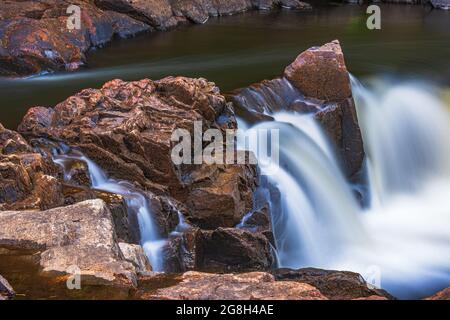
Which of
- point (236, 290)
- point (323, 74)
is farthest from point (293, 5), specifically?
point (236, 290)

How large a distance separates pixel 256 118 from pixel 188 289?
5388mm

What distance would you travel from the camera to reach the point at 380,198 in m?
9.71

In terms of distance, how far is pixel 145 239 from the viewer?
6.64m

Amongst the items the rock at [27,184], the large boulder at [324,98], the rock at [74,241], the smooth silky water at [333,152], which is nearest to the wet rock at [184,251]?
the smooth silky water at [333,152]

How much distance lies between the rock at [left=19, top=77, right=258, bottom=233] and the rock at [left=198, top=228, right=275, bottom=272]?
1.42 ft

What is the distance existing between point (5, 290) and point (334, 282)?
9.41 ft

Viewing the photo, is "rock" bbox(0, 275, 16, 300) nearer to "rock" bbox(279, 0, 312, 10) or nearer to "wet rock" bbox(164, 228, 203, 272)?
"wet rock" bbox(164, 228, 203, 272)

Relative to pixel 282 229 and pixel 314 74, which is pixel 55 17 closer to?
pixel 314 74

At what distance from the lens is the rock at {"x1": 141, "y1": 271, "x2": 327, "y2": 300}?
4.01m

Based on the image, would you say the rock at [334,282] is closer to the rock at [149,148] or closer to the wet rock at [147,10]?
the rock at [149,148]

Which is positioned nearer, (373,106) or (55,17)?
(373,106)

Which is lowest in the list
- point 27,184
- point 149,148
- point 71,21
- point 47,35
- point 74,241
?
point 74,241

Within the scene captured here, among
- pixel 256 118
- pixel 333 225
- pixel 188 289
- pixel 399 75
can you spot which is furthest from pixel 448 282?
pixel 399 75

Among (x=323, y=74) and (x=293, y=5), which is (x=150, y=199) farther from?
(x=293, y=5)
